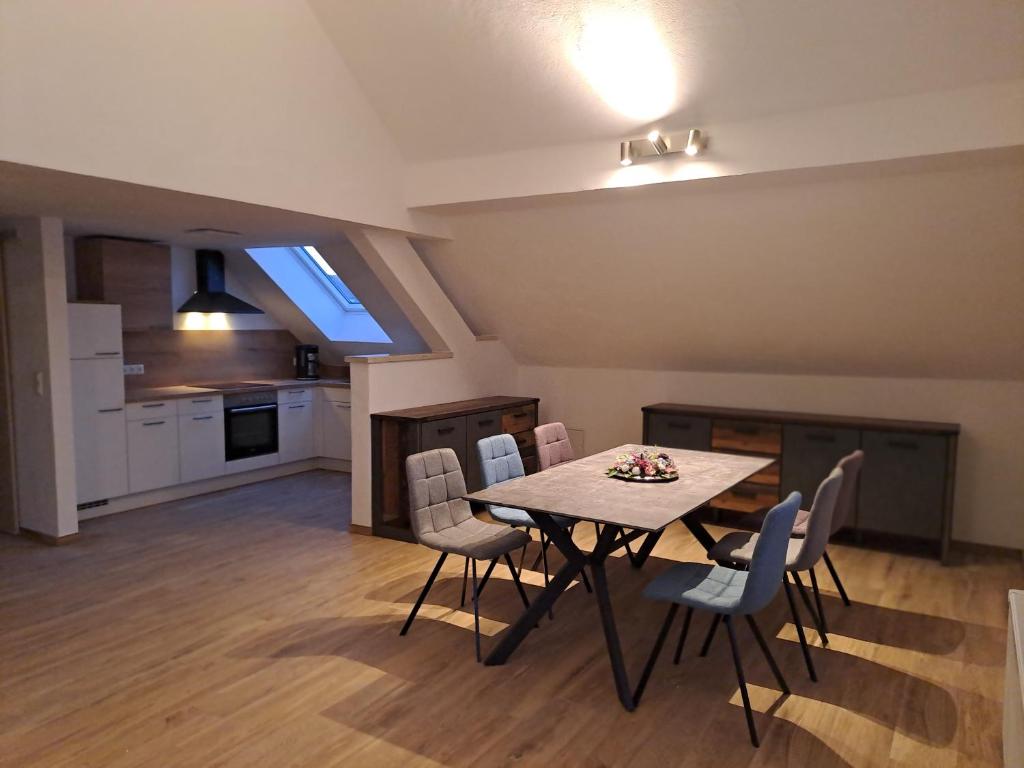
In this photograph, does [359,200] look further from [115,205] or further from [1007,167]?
[1007,167]

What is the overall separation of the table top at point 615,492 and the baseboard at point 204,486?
381 centimetres

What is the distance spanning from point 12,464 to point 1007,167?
21.3 feet

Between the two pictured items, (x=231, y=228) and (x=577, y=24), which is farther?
(x=231, y=228)

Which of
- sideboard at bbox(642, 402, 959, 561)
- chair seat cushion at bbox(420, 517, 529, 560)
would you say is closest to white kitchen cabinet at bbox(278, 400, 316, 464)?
sideboard at bbox(642, 402, 959, 561)

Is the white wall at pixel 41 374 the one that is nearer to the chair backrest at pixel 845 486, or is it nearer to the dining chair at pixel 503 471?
the dining chair at pixel 503 471

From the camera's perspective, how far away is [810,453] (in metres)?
5.30

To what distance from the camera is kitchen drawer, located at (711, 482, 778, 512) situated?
5.43 metres

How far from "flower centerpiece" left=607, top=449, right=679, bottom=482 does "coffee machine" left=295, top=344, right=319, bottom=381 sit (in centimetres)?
462

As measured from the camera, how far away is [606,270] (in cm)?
534

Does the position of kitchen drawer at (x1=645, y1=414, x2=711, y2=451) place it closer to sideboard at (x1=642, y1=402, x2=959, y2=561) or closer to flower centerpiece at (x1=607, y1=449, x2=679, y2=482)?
sideboard at (x1=642, y1=402, x2=959, y2=561)

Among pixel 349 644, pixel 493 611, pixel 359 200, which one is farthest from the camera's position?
pixel 359 200

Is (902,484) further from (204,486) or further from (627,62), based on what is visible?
(204,486)

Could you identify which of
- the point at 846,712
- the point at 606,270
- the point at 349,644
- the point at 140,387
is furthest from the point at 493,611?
the point at 140,387

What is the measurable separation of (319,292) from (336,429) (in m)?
1.48
